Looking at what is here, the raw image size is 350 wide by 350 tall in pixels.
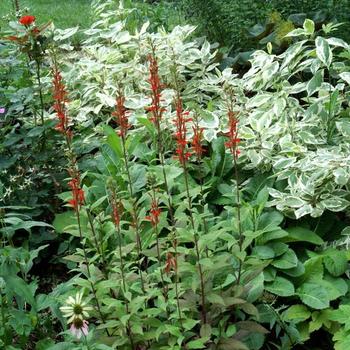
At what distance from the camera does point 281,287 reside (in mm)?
Answer: 3215

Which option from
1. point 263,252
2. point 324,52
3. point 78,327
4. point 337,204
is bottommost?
point 263,252

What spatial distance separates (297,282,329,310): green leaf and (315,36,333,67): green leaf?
4.43ft

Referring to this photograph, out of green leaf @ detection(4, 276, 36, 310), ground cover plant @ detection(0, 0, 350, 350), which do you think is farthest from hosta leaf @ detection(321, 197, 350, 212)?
green leaf @ detection(4, 276, 36, 310)

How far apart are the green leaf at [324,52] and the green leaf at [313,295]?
135 centimetres

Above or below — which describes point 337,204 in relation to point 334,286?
above

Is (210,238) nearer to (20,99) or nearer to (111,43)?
(20,99)

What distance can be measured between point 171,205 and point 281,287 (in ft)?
2.17

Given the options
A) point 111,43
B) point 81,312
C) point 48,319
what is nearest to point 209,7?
point 111,43

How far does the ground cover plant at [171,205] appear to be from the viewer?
109 inches

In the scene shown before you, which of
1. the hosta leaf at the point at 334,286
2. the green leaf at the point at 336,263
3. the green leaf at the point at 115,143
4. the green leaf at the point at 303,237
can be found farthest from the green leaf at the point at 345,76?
the green leaf at the point at 115,143

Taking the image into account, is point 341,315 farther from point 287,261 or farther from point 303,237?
point 303,237

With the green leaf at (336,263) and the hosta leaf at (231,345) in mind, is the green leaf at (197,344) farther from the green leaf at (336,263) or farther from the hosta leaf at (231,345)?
the green leaf at (336,263)

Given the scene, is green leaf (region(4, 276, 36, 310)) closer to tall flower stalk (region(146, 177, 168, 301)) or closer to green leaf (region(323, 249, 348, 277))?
tall flower stalk (region(146, 177, 168, 301))

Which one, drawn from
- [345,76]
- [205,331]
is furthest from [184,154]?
[345,76]
